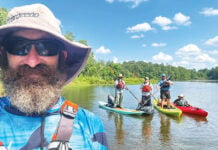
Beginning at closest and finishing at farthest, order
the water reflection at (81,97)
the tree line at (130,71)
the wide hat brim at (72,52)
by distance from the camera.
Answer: the wide hat brim at (72,52)
the water reflection at (81,97)
the tree line at (130,71)

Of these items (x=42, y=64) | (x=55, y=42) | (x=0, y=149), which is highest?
(x=55, y=42)

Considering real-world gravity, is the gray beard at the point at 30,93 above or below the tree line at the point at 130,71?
below

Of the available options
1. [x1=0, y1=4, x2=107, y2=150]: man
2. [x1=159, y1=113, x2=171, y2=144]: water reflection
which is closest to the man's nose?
[x1=0, y1=4, x2=107, y2=150]: man

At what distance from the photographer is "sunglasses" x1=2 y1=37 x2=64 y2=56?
191 centimetres

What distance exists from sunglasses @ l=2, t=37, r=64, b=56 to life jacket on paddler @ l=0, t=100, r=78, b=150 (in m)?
0.45

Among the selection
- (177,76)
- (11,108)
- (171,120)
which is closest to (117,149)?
(171,120)

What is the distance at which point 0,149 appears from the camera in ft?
5.64

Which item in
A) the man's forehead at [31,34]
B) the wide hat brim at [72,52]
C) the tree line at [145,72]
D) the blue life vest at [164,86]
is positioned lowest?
the blue life vest at [164,86]

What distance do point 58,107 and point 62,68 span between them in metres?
0.38

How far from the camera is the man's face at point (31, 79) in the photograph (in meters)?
1.84

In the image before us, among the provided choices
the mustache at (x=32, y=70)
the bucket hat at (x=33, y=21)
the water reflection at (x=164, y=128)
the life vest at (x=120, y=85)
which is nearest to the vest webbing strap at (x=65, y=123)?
the mustache at (x=32, y=70)

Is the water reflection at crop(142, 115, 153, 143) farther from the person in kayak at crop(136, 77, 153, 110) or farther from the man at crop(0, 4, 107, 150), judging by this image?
the man at crop(0, 4, 107, 150)

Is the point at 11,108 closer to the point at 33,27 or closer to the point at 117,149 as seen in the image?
the point at 33,27

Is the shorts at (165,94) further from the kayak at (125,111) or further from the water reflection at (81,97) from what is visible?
the water reflection at (81,97)
